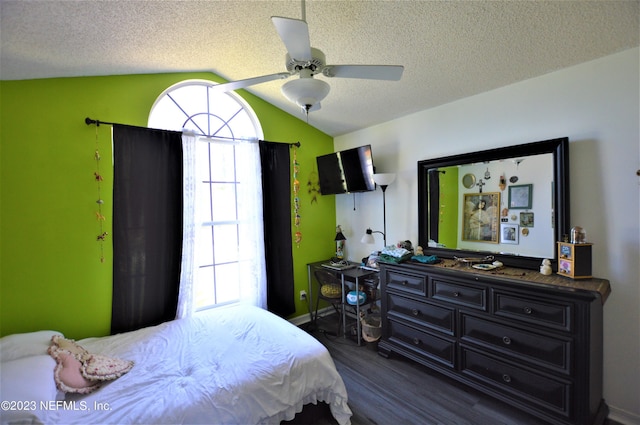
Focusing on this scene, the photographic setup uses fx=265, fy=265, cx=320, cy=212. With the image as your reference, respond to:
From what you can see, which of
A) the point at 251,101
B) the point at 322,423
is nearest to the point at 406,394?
the point at 322,423

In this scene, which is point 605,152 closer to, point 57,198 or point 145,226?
point 145,226

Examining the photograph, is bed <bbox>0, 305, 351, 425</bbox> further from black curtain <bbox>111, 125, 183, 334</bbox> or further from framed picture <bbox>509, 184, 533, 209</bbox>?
framed picture <bbox>509, 184, 533, 209</bbox>

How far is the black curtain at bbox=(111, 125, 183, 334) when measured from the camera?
2.36m

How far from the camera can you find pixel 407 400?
2047 mm

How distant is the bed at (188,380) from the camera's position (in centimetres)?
133

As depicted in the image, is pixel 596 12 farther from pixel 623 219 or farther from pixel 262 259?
pixel 262 259

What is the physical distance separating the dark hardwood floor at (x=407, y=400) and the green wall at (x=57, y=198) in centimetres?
205

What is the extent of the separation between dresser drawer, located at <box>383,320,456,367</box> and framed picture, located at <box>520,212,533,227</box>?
1.12m

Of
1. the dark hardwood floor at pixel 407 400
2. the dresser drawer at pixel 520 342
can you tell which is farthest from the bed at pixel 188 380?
the dresser drawer at pixel 520 342

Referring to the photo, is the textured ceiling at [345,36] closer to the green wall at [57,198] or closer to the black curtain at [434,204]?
the green wall at [57,198]

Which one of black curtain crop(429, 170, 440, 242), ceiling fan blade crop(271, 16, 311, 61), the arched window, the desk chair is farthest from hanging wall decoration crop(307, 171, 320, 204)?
ceiling fan blade crop(271, 16, 311, 61)

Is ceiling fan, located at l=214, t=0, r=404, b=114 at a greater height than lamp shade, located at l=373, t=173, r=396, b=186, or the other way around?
ceiling fan, located at l=214, t=0, r=404, b=114

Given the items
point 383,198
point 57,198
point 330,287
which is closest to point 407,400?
point 330,287

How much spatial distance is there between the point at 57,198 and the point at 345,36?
8.46ft
